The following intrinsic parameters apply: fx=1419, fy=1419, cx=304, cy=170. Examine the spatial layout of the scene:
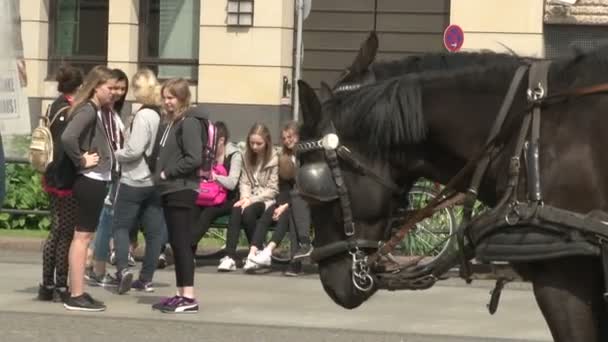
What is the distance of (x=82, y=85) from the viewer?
11477 mm

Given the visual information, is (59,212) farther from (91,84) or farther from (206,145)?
(206,145)

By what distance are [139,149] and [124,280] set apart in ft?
3.99

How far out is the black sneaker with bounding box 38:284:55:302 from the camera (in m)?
11.7

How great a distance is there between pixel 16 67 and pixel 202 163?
235 inches

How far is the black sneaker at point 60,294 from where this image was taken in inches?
452

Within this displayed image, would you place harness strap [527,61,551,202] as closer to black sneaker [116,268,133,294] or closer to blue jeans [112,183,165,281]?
blue jeans [112,183,165,281]

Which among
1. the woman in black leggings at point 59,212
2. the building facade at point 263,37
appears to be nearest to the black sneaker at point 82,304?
the woman in black leggings at point 59,212

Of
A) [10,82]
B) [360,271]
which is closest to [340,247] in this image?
[360,271]

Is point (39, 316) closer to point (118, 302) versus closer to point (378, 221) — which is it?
point (118, 302)

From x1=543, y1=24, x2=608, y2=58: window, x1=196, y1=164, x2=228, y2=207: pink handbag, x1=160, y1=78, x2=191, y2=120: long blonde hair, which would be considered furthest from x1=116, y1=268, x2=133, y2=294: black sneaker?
x1=543, y1=24, x2=608, y2=58: window

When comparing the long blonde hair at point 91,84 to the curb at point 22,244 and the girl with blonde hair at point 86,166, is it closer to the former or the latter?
the girl with blonde hair at point 86,166

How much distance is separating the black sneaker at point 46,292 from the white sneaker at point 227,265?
2.49 m

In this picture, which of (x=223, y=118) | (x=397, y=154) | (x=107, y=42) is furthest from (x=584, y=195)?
(x=107, y=42)

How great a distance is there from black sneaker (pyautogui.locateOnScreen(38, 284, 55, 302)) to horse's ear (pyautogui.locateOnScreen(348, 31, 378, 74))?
23.9ft
